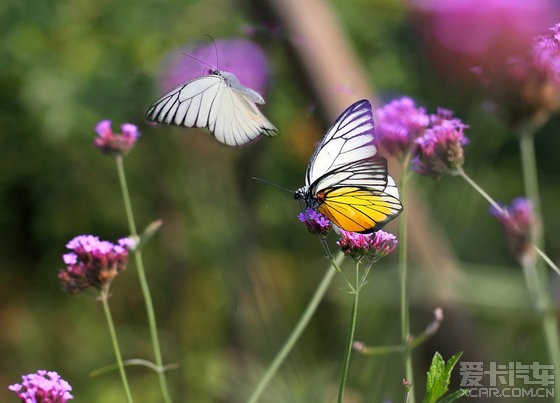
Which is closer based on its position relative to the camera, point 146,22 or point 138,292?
point 146,22

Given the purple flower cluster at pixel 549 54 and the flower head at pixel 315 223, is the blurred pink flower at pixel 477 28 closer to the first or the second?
the purple flower cluster at pixel 549 54

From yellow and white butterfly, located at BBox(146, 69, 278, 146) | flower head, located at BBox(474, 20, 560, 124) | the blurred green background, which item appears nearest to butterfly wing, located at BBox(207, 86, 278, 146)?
yellow and white butterfly, located at BBox(146, 69, 278, 146)

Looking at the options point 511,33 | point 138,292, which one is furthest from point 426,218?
point 138,292

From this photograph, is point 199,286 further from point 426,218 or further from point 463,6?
point 463,6

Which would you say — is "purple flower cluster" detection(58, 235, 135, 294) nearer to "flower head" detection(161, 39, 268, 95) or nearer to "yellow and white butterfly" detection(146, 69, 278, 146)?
"yellow and white butterfly" detection(146, 69, 278, 146)

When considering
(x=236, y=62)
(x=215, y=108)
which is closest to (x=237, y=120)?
(x=215, y=108)

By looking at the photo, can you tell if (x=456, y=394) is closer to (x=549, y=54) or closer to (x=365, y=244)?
(x=365, y=244)

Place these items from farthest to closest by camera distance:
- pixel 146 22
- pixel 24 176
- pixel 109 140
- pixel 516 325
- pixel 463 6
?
pixel 24 176 → pixel 516 325 → pixel 146 22 → pixel 463 6 → pixel 109 140
